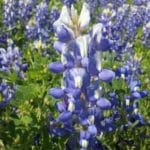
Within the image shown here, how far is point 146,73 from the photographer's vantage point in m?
4.46

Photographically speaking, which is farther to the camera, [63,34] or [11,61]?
[11,61]

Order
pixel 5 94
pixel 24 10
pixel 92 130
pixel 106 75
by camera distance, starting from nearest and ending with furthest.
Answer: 1. pixel 106 75
2. pixel 92 130
3. pixel 5 94
4. pixel 24 10

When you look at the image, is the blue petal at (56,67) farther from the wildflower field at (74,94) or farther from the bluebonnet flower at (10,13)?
the bluebonnet flower at (10,13)

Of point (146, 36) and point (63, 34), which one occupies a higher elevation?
point (63, 34)

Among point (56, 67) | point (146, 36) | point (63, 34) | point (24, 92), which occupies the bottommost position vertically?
point (146, 36)

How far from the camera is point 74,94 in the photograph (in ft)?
7.04

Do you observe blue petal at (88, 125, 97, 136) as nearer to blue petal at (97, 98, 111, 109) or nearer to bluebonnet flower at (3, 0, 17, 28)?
blue petal at (97, 98, 111, 109)

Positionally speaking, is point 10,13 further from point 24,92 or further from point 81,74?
point 81,74

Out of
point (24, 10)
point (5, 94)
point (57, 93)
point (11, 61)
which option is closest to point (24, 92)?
point (57, 93)

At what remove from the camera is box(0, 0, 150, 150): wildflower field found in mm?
2139

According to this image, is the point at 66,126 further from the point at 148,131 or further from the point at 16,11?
the point at 16,11

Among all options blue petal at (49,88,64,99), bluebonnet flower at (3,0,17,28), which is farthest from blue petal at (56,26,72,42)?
bluebonnet flower at (3,0,17,28)

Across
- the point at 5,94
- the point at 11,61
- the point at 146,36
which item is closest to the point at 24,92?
the point at 5,94

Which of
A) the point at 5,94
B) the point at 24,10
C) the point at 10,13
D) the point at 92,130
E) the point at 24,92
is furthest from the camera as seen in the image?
the point at 24,10
